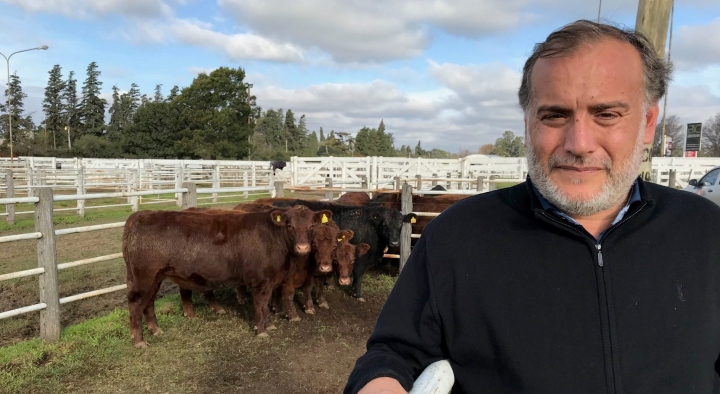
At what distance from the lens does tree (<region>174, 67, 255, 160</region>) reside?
140 ft

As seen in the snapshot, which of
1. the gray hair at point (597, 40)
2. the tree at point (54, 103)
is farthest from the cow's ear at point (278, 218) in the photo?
the tree at point (54, 103)

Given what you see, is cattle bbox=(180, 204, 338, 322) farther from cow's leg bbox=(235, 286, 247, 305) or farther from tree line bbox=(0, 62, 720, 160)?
tree line bbox=(0, 62, 720, 160)

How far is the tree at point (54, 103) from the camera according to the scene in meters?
60.1

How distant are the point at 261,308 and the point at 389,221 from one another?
2634 mm

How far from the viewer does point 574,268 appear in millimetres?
1344

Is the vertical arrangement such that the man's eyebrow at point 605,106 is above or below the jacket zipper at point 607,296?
above

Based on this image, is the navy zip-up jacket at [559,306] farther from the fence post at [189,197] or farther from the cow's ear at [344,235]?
the fence post at [189,197]

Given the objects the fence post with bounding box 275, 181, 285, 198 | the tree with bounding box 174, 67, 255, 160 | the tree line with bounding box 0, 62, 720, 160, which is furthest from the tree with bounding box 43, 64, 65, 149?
the fence post with bounding box 275, 181, 285, 198

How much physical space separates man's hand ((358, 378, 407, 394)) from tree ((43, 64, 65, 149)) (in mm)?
70859

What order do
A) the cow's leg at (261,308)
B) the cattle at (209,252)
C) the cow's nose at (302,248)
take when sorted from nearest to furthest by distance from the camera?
the cattle at (209,252) → the cow's leg at (261,308) → the cow's nose at (302,248)

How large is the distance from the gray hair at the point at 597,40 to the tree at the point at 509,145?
81434mm

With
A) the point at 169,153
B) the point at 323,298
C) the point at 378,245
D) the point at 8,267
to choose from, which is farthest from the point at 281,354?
the point at 169,153

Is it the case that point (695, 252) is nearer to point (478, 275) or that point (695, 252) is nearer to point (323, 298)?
point (478, 275)

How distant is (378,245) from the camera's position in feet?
23.8
